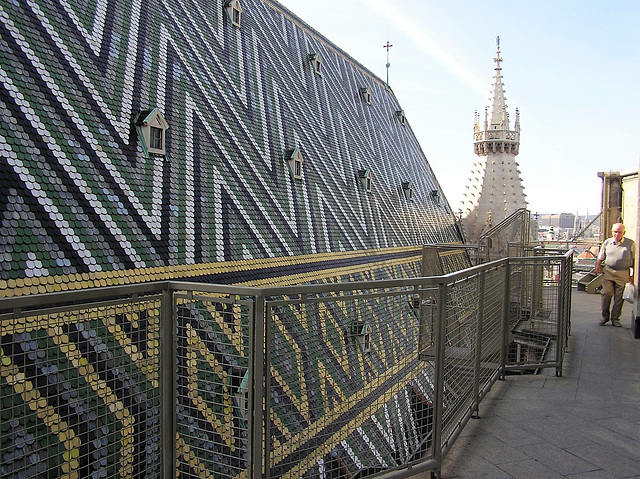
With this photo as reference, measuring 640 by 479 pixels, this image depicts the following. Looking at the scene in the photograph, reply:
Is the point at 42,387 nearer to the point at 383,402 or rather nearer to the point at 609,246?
the point at 383,402

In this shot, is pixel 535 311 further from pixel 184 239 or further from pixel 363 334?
pixel 363 334

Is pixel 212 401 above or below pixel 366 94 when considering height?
below

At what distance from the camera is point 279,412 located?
3863 mm

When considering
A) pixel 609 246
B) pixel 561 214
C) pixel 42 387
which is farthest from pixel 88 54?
pixel 561 214

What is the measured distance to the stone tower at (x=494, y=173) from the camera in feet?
100

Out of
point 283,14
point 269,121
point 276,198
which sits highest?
point 283,14

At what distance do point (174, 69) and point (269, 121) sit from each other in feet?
11.1

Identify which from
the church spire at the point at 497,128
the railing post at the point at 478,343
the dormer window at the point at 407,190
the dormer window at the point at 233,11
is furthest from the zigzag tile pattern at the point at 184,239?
the church spire at the point at 497,128

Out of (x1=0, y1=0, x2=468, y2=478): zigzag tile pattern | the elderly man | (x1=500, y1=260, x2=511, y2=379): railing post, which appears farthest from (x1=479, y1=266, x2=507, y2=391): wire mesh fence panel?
the elderly man

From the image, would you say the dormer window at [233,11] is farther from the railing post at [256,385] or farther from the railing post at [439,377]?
the railing post at [256,385]

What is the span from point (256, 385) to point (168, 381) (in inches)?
26.6

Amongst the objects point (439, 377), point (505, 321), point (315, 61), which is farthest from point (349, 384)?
point (315, 61)

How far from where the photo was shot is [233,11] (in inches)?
577

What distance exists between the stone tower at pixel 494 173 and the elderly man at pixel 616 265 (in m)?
18.5
